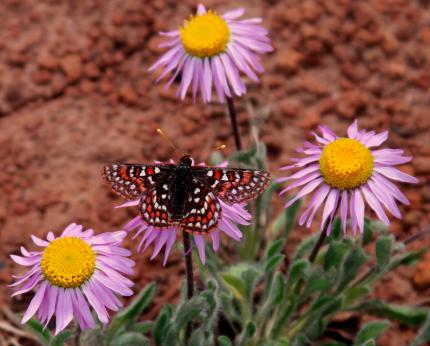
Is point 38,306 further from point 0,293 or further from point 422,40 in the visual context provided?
point 422,40

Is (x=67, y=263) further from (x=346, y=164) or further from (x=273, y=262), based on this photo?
(x=346, y=164)

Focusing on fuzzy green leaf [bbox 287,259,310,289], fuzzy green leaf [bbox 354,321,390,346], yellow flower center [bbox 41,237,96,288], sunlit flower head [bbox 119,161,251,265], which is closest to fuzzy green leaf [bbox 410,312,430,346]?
fuzzy green leaf [bbox 354,321,390,346]

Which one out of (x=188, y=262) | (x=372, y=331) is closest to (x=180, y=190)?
(x=188, y=262)

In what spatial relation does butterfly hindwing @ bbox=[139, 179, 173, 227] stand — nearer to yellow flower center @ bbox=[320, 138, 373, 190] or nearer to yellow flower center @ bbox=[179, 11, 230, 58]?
yellow flower center @ bbox=[320, 138, 373, 190]

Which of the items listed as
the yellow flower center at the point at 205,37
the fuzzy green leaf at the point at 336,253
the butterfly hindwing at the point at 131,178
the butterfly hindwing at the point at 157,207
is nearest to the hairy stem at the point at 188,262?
the butterfly hindwing at the point at 157,207

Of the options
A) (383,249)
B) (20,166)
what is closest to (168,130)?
(20,166)

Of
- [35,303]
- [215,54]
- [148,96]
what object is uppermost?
[215,54]

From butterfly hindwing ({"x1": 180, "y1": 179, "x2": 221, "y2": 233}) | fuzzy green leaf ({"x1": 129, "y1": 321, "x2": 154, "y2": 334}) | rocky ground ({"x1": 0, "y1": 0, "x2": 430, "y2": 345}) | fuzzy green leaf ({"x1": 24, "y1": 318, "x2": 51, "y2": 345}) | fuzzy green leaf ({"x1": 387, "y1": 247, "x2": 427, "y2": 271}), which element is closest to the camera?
butterfly hindwing ({"x1": 180, "y1": 179, "x2": 221, "y2": 233})
